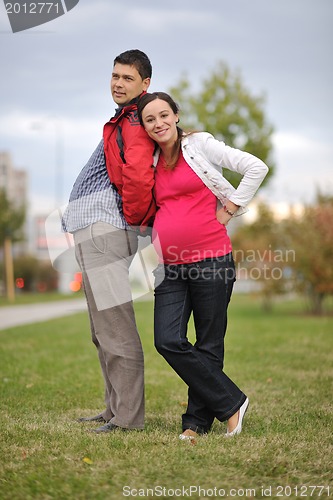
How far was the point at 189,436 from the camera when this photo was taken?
14.1 feet

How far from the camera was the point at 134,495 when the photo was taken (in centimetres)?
321

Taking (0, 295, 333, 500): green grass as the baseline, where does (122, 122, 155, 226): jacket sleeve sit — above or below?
above

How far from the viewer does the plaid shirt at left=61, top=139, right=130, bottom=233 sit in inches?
173

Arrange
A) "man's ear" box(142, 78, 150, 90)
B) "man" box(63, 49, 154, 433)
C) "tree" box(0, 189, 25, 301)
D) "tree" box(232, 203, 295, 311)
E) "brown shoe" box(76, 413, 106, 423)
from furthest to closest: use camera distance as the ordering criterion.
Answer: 1. "tree" box(0, 189, 25, 301)
2. "tree" box(232, 203, 295, 311)
3. "brown shoe" box(76, 413, 106, 423)
4. "man's ear" box(142, 78, 150, 90)
5. "man" box(63, 49, 154, 433)

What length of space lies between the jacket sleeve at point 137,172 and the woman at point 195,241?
7cm

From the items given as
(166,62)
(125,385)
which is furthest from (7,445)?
(166,62)

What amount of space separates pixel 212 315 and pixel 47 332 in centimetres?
878

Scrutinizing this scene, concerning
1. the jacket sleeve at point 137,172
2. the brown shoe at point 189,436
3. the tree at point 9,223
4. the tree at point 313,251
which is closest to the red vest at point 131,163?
the jacket sleeve at point 137,172

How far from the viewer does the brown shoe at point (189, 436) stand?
415 centimetres

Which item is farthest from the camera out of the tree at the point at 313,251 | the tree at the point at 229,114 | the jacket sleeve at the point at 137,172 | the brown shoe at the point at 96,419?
the tree at the point at 229,114

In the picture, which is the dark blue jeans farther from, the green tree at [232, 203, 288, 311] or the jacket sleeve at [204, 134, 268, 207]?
the green tree at [232, 203, 288, 311]

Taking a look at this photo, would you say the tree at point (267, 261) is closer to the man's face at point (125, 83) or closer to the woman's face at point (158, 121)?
the man's face at point (125, 83)

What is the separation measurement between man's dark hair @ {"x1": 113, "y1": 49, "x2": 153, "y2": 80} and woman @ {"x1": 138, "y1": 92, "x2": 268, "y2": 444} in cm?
25

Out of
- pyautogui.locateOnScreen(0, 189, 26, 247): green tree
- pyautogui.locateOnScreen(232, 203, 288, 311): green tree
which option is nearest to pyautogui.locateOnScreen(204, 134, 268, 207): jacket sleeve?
pyautogui.locateOnScreen(232, 203, 288, 311): green tree
